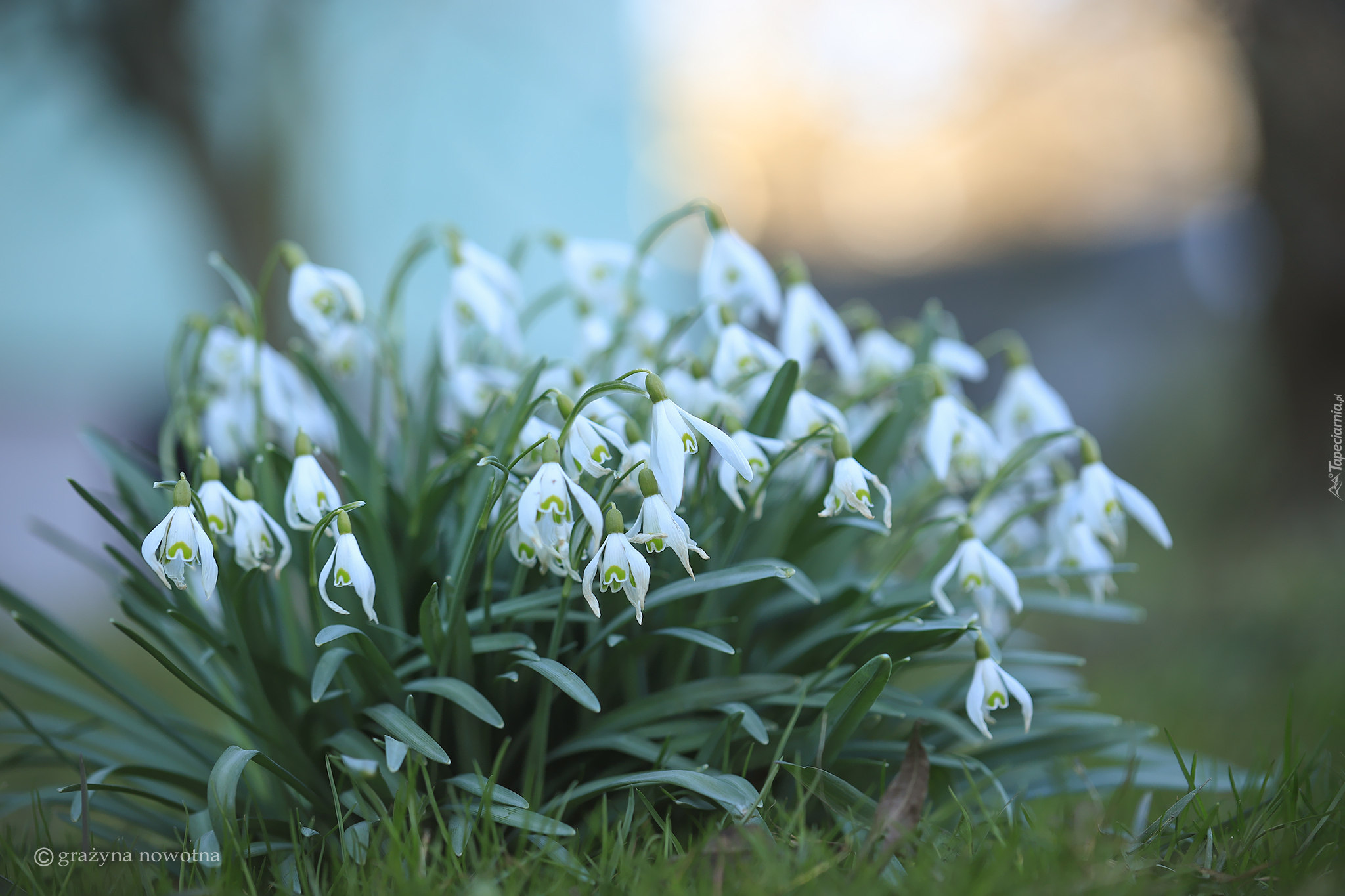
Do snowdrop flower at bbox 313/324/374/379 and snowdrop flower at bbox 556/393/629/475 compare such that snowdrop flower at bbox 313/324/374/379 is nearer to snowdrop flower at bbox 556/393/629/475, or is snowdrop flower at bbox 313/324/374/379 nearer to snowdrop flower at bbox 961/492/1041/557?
snowdrop flower at bbox 556/393/629/475

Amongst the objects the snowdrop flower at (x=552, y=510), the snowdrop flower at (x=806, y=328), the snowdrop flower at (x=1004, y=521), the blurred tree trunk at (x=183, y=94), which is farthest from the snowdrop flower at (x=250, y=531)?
the blurred tree trunk at (x=183, y=94)

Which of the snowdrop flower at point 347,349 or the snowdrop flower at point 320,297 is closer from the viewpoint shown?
the snowdrop flower at point 320,297

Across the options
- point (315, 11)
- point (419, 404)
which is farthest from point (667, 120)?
point (419, 404)

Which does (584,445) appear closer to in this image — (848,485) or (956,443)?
(848,485)


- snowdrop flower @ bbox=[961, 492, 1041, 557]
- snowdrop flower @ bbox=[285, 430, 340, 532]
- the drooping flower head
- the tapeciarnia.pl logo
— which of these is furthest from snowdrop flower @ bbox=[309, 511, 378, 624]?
the tapeciarnia.pl logo

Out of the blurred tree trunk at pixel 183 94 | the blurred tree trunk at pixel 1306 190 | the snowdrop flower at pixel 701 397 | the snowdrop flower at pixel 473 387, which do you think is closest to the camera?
the snowdrop flower at pixel 701 397

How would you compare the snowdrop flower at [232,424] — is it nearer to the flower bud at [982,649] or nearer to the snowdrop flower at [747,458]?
the snowdrop flower at [747,458]
